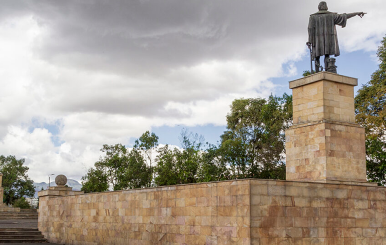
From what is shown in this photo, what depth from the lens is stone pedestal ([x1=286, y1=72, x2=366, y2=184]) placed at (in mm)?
15969

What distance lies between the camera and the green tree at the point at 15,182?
83375 mm

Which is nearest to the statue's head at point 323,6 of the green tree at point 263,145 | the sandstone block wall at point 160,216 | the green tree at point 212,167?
the sandstone block wall at point 160,216

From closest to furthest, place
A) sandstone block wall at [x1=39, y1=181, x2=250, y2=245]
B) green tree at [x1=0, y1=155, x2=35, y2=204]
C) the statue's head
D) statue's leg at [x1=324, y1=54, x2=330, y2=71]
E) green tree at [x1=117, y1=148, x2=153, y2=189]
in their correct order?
sandstone block wall at [x1=39, y1=181, x2=250, y2=245] → statue's leg at [x1=324, y1=54, x2=330, y2=71] → the statue's head → green tree at [x1=117, y1=148, x2=153, y2=189] → green tree at [x1=0, y1=155, x2=35, y2=204]

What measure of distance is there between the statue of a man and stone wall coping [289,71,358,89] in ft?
3.27

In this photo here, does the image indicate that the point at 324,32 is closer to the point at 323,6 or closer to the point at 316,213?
the point at 323,6

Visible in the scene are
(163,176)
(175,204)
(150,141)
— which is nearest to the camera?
(175,204)

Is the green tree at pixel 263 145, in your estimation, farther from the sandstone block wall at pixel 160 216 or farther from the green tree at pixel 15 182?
the green tree at pixel 15 182

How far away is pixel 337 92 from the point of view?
663 inches

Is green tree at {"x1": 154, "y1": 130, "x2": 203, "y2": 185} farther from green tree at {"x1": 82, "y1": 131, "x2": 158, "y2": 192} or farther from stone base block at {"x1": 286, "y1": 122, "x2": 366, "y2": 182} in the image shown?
stone base block at {"x1": 286, "y1": 122, "x2": 366, "y2": 182}

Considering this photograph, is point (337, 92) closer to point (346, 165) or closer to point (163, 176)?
point (346, 165)

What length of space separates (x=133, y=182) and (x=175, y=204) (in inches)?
1675

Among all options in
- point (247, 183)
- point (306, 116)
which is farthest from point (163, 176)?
point (247, 183)

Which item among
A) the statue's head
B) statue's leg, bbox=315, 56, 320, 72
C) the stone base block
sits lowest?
the stone base block

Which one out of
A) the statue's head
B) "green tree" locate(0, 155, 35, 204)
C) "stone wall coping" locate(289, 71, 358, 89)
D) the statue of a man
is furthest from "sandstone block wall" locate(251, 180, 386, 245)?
"green tree" locate(0, 155, 35, 204)
